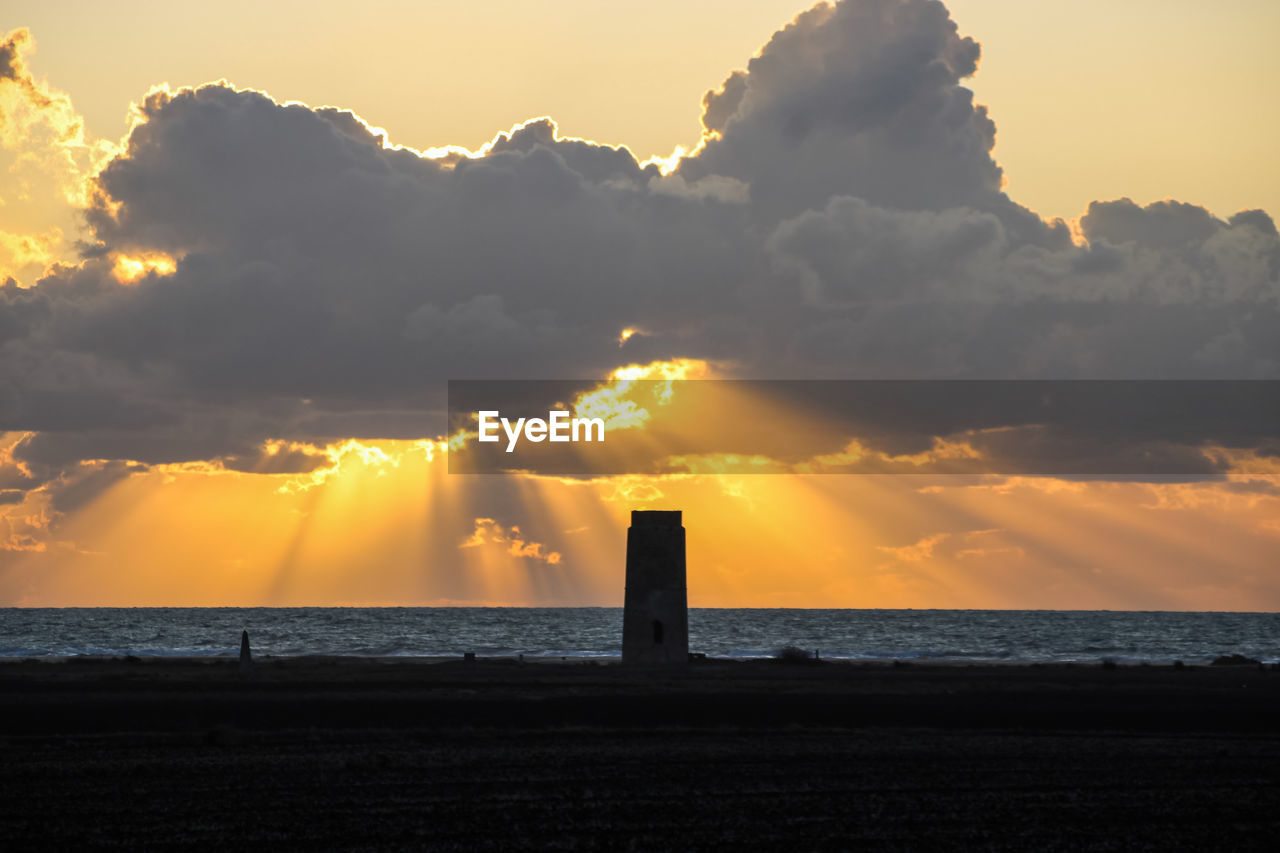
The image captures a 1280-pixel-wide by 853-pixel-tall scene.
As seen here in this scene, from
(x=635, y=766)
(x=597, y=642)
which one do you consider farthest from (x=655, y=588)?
(x=597, y=642)

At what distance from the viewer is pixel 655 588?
4306 cm

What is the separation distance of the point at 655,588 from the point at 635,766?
2176cm

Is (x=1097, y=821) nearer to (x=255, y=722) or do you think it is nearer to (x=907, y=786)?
(x=907, y=786)

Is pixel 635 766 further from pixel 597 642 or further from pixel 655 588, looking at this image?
pixel 597 642

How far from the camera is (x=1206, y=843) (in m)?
15.9

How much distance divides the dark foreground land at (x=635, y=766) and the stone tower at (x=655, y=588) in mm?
5415

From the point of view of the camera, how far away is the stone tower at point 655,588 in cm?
4284

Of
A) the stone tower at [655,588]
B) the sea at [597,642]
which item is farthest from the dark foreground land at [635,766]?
the sea at [597,642]

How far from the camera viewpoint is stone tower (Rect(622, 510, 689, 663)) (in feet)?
141

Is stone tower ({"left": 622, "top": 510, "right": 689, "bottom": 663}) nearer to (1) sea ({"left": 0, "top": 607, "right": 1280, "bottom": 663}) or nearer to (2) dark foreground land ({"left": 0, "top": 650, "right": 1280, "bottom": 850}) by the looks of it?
(2) dark foreground land ({"left": 0, "top": 650, "right": 1280, "bottom": 850})

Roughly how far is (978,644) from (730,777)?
256 ft

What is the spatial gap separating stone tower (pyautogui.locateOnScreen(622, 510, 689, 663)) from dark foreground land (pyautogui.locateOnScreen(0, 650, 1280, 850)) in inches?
213

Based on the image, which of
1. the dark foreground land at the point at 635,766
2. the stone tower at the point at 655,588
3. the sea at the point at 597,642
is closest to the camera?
the dark foreground land at the point at 635,766

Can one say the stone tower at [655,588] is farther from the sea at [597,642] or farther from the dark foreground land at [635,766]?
the sea at [597,642]
